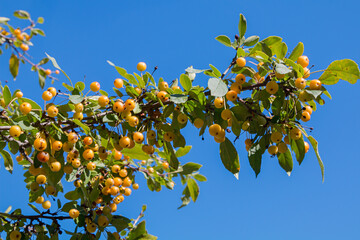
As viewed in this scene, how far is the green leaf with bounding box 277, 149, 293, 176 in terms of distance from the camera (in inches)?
86.4

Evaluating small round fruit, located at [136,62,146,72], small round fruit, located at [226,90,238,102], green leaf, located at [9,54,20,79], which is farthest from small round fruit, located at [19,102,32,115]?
green leaf, located at [9,54,20,79]

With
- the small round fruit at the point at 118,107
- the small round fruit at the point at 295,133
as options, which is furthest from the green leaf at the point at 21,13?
the small round fruit at the point at 295,133

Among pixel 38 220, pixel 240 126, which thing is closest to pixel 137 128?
pixel 240 126

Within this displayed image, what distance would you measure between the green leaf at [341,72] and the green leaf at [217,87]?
0.57 meters

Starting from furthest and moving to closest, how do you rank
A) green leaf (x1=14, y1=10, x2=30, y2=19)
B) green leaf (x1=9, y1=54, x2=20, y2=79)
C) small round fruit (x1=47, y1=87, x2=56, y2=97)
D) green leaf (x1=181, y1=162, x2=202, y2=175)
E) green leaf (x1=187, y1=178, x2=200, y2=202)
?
1. green leaf (x1=14, y1=10, x2=30, y2=19)
2. green leaf (x1=9, y1=54, x2=20, y2=79)
3. green leaf (x1=187, y1=178, x2=200, y2=202)
4. green leaf (x1=181, y1=162, x2=202, y2=175)
5. small round fruit (x1=47, y1=87, x2=56, y2=97)

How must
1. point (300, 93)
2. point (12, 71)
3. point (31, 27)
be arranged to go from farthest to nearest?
point (31, 27) < point (12, 71) < point (300, 93)

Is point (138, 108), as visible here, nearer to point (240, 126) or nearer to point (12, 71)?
point (240, 126)

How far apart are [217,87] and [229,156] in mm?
510

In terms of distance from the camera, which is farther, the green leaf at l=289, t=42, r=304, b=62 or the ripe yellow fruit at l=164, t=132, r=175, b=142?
the ripe yellow fruit at l=164, t=132, r=175, b=142

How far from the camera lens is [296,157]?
6.94 ft

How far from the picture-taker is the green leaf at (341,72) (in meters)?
1.88

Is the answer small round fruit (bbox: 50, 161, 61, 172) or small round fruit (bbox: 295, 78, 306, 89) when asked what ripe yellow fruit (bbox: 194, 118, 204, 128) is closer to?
small round fruit (bbox: 295, 78, 306, 89)

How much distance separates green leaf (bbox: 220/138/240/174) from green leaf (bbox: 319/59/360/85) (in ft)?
2.11

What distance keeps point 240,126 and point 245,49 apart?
1.50 ft
